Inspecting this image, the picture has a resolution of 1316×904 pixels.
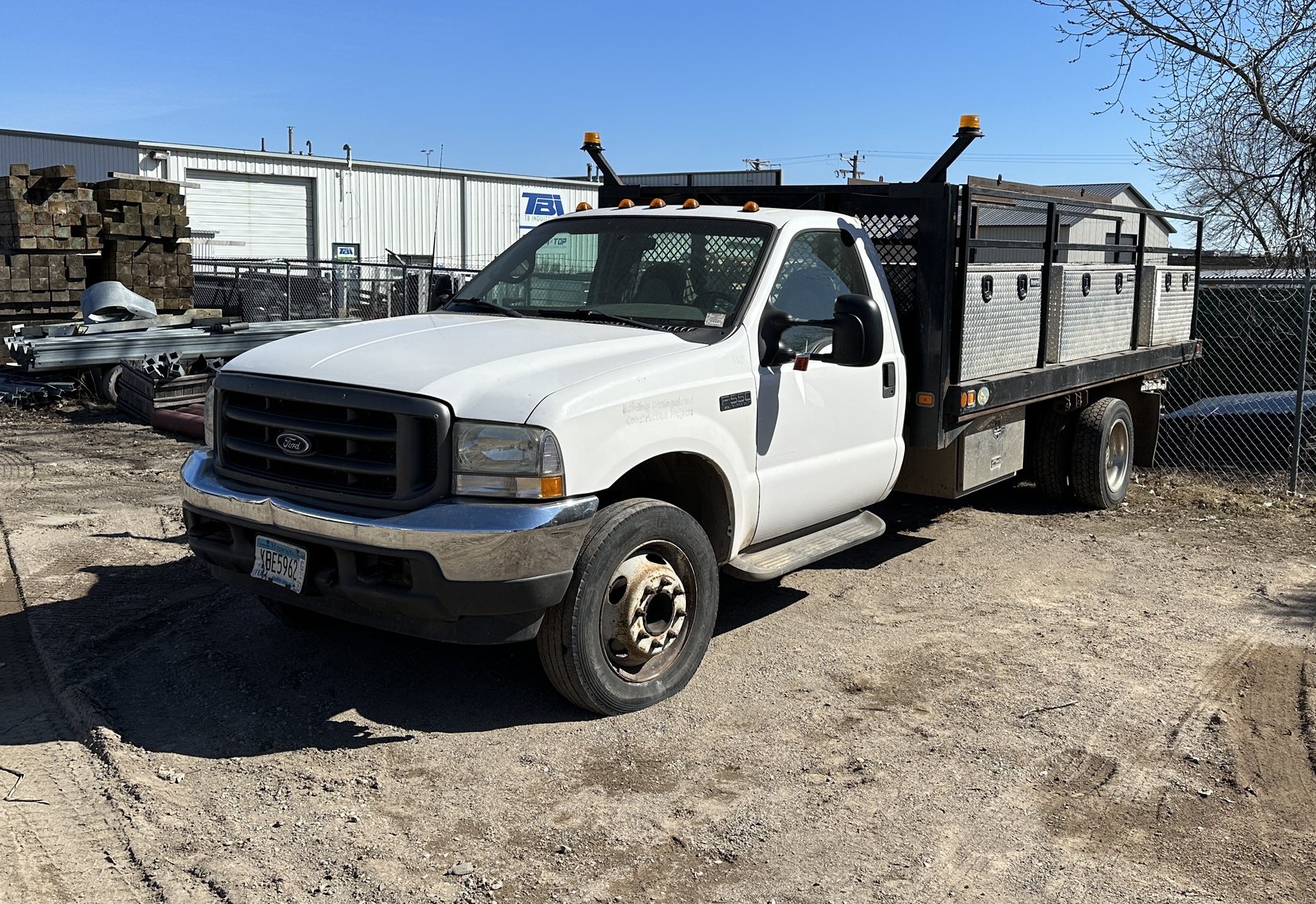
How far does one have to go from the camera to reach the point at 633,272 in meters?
5.91

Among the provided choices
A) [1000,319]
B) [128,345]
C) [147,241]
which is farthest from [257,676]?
[147,241]

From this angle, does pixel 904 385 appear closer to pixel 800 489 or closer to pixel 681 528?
pixel 800 489

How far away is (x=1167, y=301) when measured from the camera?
964 centimetres

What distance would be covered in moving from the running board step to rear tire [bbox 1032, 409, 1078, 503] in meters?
2.92

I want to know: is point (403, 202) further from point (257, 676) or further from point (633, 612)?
point (633, 612)

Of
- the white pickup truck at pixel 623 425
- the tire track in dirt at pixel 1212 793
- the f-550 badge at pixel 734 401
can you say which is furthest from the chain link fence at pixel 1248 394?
the f-550 badge at pixel 734 401

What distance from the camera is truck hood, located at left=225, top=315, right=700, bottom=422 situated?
4.38m

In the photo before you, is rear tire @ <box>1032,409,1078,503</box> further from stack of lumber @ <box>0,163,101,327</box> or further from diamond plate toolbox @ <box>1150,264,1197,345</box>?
stack of lumber @ <box>0,163,101,327</box>

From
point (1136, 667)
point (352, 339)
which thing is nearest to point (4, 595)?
point (352, 339)

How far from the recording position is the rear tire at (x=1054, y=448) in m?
8.86

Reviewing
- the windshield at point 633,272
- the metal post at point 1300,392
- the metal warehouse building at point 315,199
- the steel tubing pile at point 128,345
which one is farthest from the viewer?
the metal warehouse building at point 315,199

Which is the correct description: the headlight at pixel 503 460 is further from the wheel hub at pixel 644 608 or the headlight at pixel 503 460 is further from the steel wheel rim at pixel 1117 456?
the steel wheel rim at pixel 1117 456

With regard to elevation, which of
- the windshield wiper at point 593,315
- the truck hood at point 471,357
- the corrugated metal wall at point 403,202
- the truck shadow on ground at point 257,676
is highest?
the corrugated metal wall at point 403,202

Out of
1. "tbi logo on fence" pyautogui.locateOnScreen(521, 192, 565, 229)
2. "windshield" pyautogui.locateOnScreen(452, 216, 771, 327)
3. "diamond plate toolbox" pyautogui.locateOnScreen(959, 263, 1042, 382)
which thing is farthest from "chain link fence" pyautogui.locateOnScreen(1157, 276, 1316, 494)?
"tbi logo on fence" pyautogui.locateOnScreen(521, 192, 565, 229)
